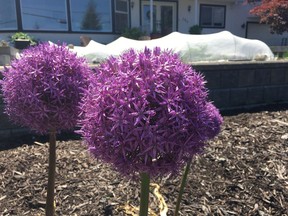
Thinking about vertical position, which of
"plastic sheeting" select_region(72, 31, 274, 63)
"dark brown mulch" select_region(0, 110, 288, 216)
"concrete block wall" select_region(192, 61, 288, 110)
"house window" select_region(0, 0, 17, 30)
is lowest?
"dark brown mulch" select_region(0, 110, 288, 216)

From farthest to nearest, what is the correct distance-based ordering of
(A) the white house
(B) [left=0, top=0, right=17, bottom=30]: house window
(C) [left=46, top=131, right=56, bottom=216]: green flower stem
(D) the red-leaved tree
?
(D) the red-leaved tree, (A) the white house, (B) [left=0, top=0, right=17, bottom=30]: house window, (C) [left=46, top=131, right=56, bottom=216]: green flower stem

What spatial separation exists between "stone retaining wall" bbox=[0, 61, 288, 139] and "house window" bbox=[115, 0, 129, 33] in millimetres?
11241

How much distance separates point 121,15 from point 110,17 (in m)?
0.67

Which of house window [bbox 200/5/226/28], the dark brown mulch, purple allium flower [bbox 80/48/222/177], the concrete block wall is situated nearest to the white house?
house window [bbox 200/5/226/28]

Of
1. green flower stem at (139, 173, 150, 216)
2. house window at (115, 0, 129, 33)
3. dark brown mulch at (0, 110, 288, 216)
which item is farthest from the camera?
house window at (115, 0, 129, 33)

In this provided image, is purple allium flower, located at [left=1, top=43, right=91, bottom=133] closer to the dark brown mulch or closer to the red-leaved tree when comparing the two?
the dark brown mulch

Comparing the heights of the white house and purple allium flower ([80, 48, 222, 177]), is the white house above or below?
above

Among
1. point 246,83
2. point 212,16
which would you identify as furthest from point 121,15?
point 246,83

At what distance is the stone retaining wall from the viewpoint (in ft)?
18.9

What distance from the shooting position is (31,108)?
6.53ft

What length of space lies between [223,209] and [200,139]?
1650 mm

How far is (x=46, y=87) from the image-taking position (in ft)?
6.46

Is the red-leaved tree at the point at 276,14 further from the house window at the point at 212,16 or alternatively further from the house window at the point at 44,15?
the house window at the point at 44,15

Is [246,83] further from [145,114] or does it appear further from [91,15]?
[91,15]
